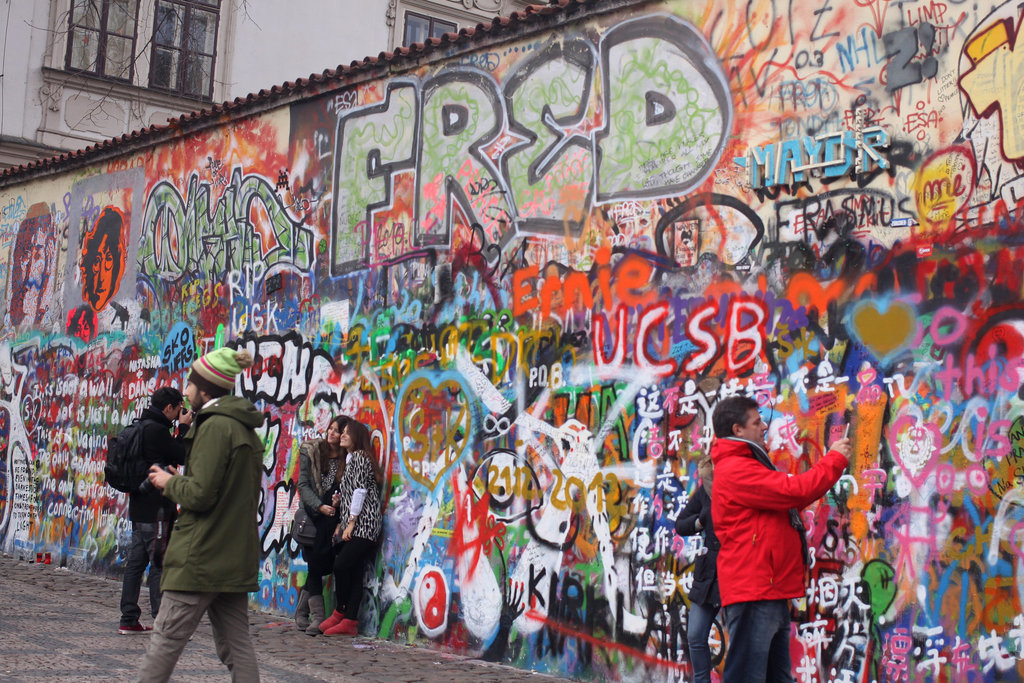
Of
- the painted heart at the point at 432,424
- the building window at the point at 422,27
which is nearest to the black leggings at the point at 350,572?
the painted heart at the point at 432,424

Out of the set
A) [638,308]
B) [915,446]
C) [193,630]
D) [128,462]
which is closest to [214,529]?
[193,630]

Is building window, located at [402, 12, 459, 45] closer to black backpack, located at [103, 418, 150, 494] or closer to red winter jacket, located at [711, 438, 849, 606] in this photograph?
black backpack, located at [103, 418, 150, 494]

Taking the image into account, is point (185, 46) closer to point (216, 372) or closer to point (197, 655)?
point (197, 655)

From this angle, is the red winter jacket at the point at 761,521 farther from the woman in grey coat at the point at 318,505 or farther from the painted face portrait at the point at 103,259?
the painted face portrait at the point at 103,259

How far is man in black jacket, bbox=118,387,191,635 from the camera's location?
29.5 feet

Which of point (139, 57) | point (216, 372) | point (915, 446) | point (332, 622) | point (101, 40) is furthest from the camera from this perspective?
point (139, 57)

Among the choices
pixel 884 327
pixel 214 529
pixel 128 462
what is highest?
pixel 884 327

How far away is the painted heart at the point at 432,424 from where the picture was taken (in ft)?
30.0

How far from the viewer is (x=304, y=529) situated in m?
9.74

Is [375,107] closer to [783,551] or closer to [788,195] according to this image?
[788,195]

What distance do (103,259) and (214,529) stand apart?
8.59 meters

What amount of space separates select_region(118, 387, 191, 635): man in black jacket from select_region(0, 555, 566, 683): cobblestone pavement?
0.91 ft

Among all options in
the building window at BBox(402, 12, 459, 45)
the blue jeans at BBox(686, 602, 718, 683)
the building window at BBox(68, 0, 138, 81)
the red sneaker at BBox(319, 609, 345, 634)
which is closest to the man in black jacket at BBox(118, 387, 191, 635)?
the red sneaker at BBox(319, 609, 345, 634)

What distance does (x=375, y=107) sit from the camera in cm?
1031
